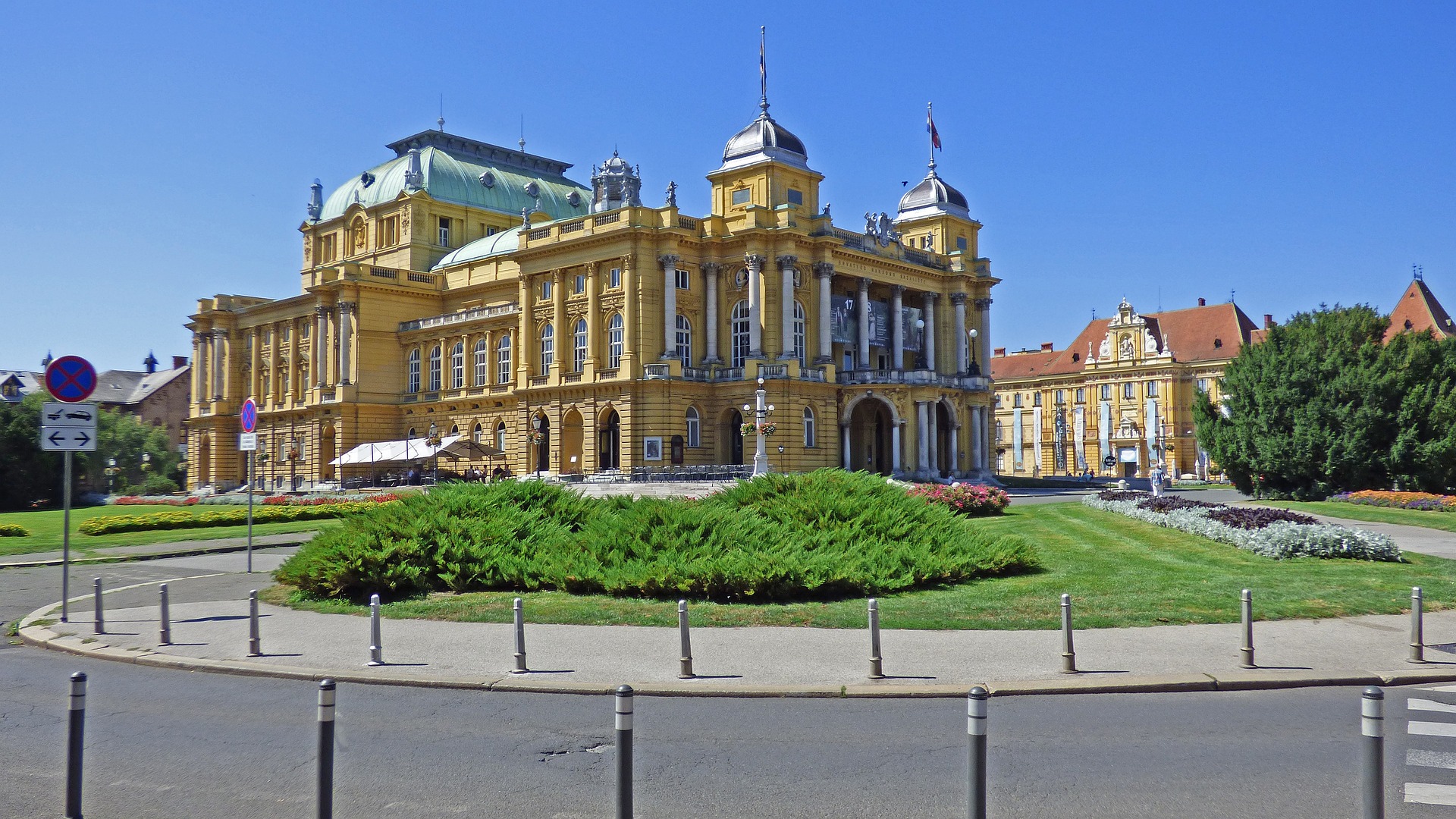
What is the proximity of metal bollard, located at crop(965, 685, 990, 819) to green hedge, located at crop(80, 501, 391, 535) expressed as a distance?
33554 millimetres

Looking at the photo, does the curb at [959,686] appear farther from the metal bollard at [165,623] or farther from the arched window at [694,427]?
the arched window at [694,427]

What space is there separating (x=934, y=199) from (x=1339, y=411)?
41830mm

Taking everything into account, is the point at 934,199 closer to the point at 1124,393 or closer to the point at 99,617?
the point at 1124,393

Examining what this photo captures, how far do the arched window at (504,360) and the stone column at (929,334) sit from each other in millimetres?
29821

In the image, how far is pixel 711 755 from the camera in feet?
30.7

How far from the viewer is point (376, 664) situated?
1336cm

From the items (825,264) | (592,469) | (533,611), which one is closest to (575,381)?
(592,469)

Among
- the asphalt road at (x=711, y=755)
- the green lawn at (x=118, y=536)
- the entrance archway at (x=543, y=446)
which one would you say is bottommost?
the asphalt road at (x=711, y=755)

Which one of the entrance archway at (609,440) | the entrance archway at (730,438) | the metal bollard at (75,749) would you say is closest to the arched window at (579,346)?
the entrance archway at (609,440)

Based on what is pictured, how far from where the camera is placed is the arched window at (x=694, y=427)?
6369 cm

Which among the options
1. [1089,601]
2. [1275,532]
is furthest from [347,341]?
[1089,601]

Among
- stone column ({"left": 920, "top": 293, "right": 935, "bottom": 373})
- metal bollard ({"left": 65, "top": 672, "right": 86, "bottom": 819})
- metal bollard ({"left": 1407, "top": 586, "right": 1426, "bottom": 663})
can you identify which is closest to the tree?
stone column ({"left": 920, "top": 293, "right": 935, "bottom": 373})

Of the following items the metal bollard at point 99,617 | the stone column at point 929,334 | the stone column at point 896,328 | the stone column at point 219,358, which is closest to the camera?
the metal bollard at point 99,617

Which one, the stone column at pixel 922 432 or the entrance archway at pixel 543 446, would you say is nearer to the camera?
the entrance archway at pixel 543 446
